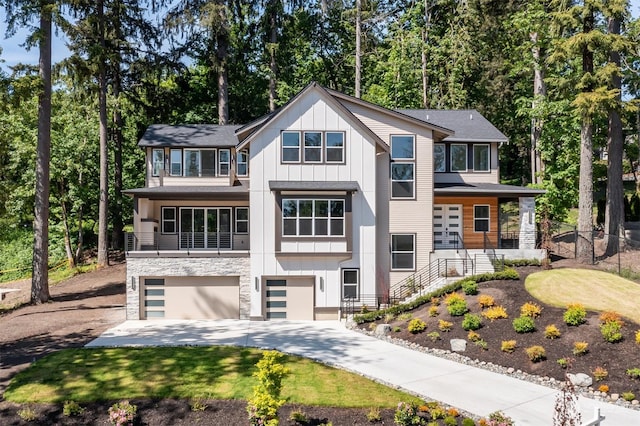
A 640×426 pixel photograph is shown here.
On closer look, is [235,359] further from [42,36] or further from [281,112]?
[42,36]

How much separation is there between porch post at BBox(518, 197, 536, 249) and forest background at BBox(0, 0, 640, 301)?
2420 mm

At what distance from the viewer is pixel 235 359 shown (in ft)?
47.0

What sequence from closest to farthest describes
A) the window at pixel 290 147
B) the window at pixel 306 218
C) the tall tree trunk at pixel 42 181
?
the window at pixel 306 218 → the window at pixel 290 147 → the tall tree trunk at pixel 42 181

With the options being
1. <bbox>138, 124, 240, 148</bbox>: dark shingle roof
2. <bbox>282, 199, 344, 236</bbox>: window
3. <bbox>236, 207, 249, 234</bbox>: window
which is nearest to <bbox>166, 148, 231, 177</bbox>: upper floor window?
<bbox>138, 124, 240, 148</bbox>: dark shingle roof

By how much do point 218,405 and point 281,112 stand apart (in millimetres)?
12881

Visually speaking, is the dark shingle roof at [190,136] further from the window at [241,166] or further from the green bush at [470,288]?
the green bush at [470,288]

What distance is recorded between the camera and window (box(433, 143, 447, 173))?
25141 millimetres

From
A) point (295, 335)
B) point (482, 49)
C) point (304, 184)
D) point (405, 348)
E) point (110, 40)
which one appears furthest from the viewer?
point (482, 49)

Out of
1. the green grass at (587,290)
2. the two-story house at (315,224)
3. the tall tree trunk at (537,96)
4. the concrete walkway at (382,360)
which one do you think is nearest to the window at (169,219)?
the two-story house at (315,224)

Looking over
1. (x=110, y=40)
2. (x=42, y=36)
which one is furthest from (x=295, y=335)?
(x=110, y=40)

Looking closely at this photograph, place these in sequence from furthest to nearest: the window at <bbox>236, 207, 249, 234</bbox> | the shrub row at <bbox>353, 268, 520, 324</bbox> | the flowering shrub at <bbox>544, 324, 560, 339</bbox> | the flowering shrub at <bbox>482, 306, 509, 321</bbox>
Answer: the window at <bbox>236, 207, 249, 234</bbox> → the shrub row at <bbox>353, 268, 520, 324</bbox> → the flowering shrub at <bbox>482, 306, 509, 321</bbox> → the flowering shrub at <bbox>544, 324, 560, 339</bbox>

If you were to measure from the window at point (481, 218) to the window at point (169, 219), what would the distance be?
568 inches

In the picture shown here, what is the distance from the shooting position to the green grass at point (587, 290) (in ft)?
53.8

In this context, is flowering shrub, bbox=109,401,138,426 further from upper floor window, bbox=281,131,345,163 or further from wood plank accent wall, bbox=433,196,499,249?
wood plank accent wall, bbox=433,196,499,249
